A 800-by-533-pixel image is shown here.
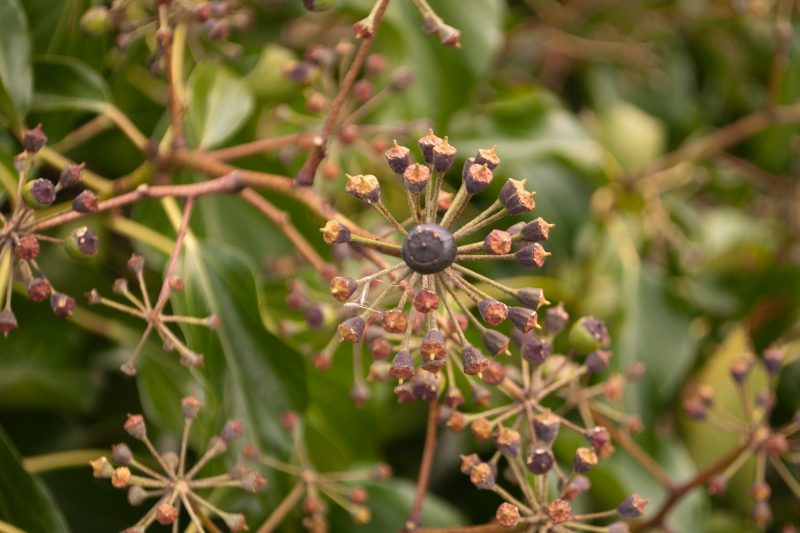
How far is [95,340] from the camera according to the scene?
1092 millimetres

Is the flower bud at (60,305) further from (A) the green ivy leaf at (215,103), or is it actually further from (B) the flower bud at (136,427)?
(A) the green ivy leaf at (215,103)

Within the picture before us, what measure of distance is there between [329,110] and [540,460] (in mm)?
409

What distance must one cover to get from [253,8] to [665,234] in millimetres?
722

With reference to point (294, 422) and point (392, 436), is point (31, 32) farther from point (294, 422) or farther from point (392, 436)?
point (392, 436)

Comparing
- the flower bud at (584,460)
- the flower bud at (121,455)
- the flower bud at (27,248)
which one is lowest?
the flower bud at (121,455)

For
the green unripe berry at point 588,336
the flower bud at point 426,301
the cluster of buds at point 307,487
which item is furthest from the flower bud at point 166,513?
the green unripe berry at point 588,336

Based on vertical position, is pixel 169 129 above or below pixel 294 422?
above

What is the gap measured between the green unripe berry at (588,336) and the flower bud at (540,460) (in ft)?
0.38

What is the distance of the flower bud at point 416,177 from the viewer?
559 millimetres

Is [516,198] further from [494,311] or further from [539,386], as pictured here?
[539,386]

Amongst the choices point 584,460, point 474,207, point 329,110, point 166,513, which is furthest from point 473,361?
point 474,207

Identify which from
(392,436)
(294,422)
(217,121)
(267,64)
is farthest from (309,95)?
(392,436)

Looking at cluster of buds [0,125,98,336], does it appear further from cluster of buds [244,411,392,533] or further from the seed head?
cluster of buds [244,411,392,533]

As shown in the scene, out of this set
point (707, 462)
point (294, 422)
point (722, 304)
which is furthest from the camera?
point (722, 304)
